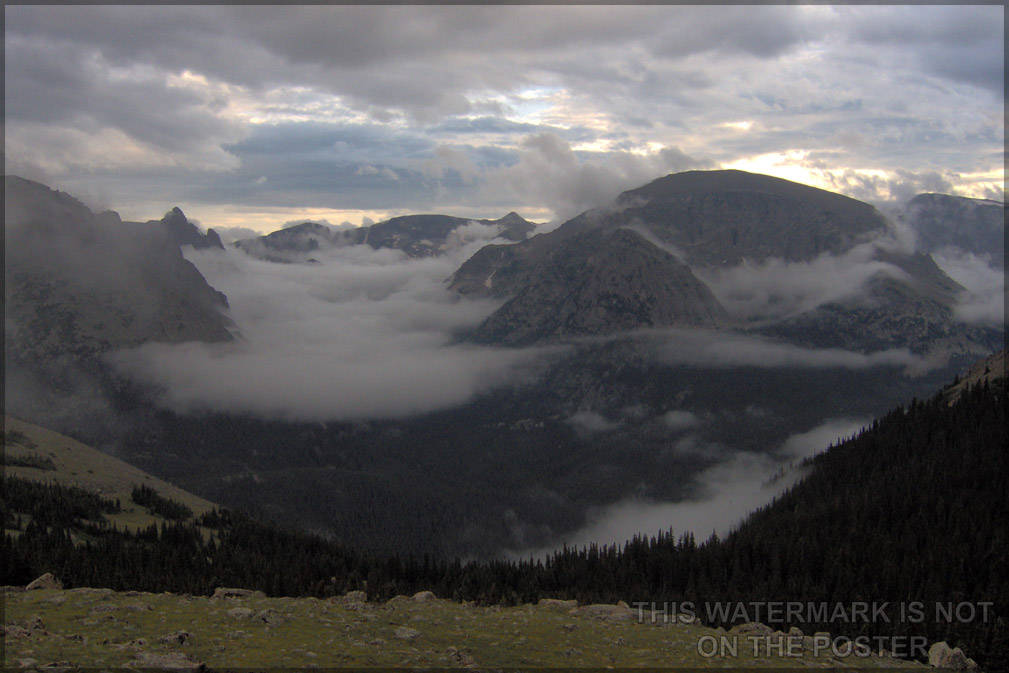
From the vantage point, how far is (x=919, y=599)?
103562mm

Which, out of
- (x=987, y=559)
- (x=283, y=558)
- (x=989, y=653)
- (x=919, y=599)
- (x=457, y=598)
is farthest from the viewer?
(x=283, y=558)

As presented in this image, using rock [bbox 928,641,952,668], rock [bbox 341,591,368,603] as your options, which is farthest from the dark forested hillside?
rock [bbox 928,641,952,668]

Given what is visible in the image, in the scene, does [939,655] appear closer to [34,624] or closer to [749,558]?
[749,558]

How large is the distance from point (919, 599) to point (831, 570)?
688 inches

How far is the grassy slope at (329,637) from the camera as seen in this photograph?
43.2 metres

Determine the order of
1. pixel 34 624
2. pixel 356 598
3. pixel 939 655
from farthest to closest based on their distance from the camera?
pixel 356 598
pixel 939 655
pixel 34 624

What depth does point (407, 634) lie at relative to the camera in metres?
54.0

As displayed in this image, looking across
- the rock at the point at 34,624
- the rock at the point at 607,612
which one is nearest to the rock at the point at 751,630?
the rock at the point at 607,612

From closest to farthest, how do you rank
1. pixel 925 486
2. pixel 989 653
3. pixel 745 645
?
1. pixel 745 645
2. pixel 989 653
3. pixel 925 486

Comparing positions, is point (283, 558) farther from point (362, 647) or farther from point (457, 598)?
point (362, 647)

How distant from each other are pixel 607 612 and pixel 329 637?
36.0m

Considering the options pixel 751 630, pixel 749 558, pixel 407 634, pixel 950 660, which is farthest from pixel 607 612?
pixel 749 558

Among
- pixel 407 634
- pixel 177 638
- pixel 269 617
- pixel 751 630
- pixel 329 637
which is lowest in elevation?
pixel 751 630

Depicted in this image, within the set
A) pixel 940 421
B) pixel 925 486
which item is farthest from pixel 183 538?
pixel 940 421
